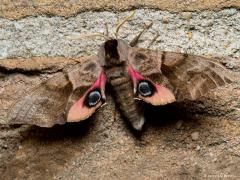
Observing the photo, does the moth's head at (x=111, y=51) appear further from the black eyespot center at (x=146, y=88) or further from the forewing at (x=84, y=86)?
the black eyespot center at (x=146, y=88)

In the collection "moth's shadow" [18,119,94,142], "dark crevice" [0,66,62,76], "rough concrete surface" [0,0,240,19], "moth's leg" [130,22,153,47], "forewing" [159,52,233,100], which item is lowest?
"moth's shadow" [18,119,94,142]

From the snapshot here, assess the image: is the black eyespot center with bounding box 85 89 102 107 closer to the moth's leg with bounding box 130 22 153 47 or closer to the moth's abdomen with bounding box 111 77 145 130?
the moth's abdomen with bounding box 111 77 145 130

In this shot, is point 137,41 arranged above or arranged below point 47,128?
above

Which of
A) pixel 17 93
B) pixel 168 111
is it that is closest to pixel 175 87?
pixel 168 111

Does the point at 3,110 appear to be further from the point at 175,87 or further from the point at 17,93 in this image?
the point at 175,87

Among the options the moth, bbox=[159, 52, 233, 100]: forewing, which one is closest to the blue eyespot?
the moth

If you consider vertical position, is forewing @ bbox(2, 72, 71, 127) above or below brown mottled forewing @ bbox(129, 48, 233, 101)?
below

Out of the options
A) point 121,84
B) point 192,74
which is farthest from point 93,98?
point 192,74
